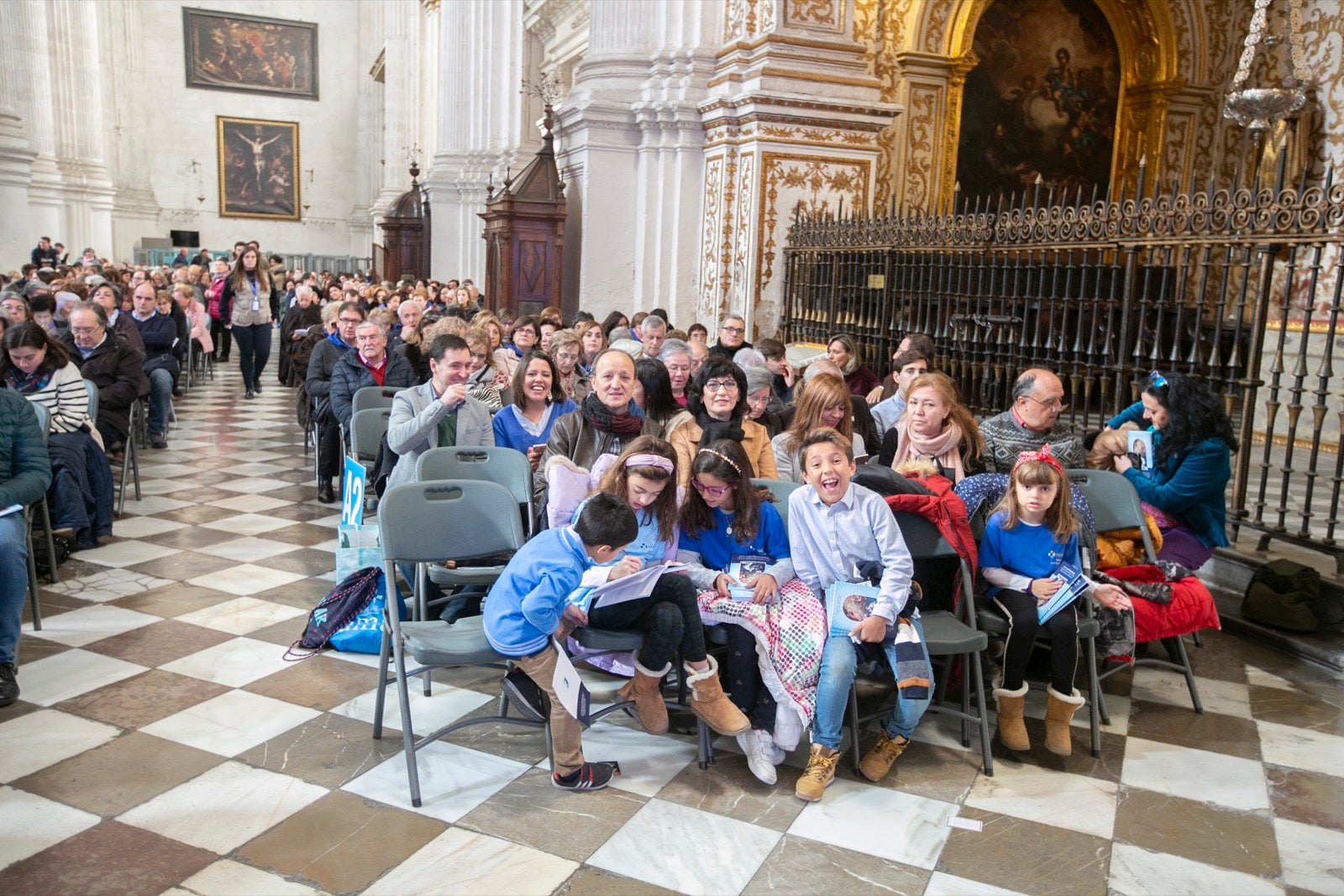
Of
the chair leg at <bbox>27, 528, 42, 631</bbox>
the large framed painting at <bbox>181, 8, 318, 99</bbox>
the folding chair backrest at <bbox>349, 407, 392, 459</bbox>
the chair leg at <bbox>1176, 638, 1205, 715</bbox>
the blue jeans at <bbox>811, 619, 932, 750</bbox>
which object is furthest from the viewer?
the large framed painting at <bbox>181, 8, 318, 99</bbox>

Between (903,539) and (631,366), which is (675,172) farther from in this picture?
(903,539)

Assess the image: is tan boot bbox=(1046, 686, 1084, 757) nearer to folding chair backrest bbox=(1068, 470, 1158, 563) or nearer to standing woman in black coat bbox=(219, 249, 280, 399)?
folding chair backrest bbox=(1068, 470, 1158, 563)

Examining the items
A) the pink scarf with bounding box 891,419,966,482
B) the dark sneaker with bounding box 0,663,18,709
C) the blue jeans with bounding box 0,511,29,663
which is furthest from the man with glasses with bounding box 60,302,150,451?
the pink scarf with bounding box 891,419,966,482

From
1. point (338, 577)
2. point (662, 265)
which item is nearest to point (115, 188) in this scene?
point (662, 265)

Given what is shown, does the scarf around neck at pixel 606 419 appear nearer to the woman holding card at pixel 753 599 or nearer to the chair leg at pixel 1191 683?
the woman holding card at pixel 753 599

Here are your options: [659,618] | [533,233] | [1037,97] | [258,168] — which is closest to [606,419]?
[659,618]

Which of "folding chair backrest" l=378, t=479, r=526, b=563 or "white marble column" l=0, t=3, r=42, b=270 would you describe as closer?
"folding chair backrest" l=378, t=479, r=526, b=563

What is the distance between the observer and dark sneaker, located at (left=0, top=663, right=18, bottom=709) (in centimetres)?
379

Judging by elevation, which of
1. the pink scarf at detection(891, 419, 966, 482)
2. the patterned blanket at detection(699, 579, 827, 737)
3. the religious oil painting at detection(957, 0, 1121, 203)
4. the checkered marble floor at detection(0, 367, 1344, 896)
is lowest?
the checkered marble floor at detection(0, 367, 1344, 896)

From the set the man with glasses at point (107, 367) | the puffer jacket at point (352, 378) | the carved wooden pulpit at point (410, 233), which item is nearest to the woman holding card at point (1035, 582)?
the puffer jacket at point (352, 378)

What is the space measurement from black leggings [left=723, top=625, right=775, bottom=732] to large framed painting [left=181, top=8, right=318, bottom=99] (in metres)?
33.8

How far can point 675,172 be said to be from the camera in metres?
10.7

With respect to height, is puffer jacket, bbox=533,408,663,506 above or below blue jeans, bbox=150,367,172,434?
above

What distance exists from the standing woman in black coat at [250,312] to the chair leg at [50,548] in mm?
7484
